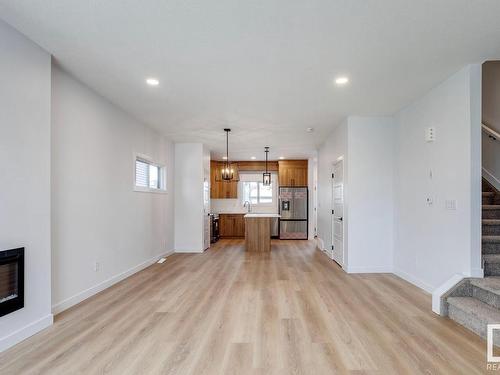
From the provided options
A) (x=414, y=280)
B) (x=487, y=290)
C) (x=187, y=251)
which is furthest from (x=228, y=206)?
(x=487, y=290)

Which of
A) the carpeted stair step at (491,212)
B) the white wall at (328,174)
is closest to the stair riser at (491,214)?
the carpeted stair step at (491,212)

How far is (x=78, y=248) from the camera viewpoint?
138 inches

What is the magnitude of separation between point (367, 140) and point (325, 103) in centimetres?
125

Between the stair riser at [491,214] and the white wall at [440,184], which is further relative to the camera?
the stair riser at [491,214]

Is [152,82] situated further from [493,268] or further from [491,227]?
[491,227]

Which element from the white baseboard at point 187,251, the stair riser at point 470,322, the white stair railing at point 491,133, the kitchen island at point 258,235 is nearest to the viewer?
the stair riser at point 470,322

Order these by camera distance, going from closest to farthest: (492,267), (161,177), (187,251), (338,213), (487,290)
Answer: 1. (487,290)
2. (492,267)
3. (338,213)
4. (161,177)
5. (187,251)

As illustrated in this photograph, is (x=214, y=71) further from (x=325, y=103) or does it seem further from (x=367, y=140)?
(x=367, y=140)

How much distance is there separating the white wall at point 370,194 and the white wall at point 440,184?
0.21 metres

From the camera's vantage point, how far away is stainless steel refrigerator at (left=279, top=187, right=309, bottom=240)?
9.52 metres

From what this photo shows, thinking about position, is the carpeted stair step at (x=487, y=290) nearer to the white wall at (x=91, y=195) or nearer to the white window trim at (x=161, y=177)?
the white wall at (x=91, y=195)

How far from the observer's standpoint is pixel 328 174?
6.68m

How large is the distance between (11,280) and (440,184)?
479cm

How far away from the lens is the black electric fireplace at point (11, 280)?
2.35 m
